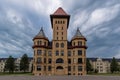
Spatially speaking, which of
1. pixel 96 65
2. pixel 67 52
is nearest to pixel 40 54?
pixel 67 52

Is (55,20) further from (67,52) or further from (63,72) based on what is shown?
(63,72)

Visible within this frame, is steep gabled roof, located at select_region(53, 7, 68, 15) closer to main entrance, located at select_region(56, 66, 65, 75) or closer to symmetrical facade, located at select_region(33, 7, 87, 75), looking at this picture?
symmetrical facade, located at select_region(33, 7, 87, 75)

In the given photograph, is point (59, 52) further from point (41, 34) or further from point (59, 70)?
point (41, 34)

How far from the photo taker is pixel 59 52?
87.6 m

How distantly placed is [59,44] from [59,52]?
3123 mm

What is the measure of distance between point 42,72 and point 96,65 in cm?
9073

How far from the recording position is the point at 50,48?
8888 cm

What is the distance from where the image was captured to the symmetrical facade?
279ft

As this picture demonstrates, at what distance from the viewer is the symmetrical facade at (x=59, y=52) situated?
279ft

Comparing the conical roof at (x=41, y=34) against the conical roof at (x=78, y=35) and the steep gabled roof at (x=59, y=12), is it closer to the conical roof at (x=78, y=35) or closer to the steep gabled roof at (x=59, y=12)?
the steep gabled roof at (x=59, y=12)

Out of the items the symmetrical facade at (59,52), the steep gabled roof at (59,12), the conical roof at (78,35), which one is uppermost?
the steep gabled roof at (59,12)

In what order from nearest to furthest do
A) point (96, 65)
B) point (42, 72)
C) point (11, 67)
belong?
point (42, 72)
point (11, 67)
point (96, 65)

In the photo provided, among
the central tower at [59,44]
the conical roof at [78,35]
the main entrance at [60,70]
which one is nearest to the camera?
the main entrance at [60,70]

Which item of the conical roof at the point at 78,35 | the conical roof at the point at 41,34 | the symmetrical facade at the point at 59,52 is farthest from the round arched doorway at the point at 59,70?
the conical roof at the point at 78,35
